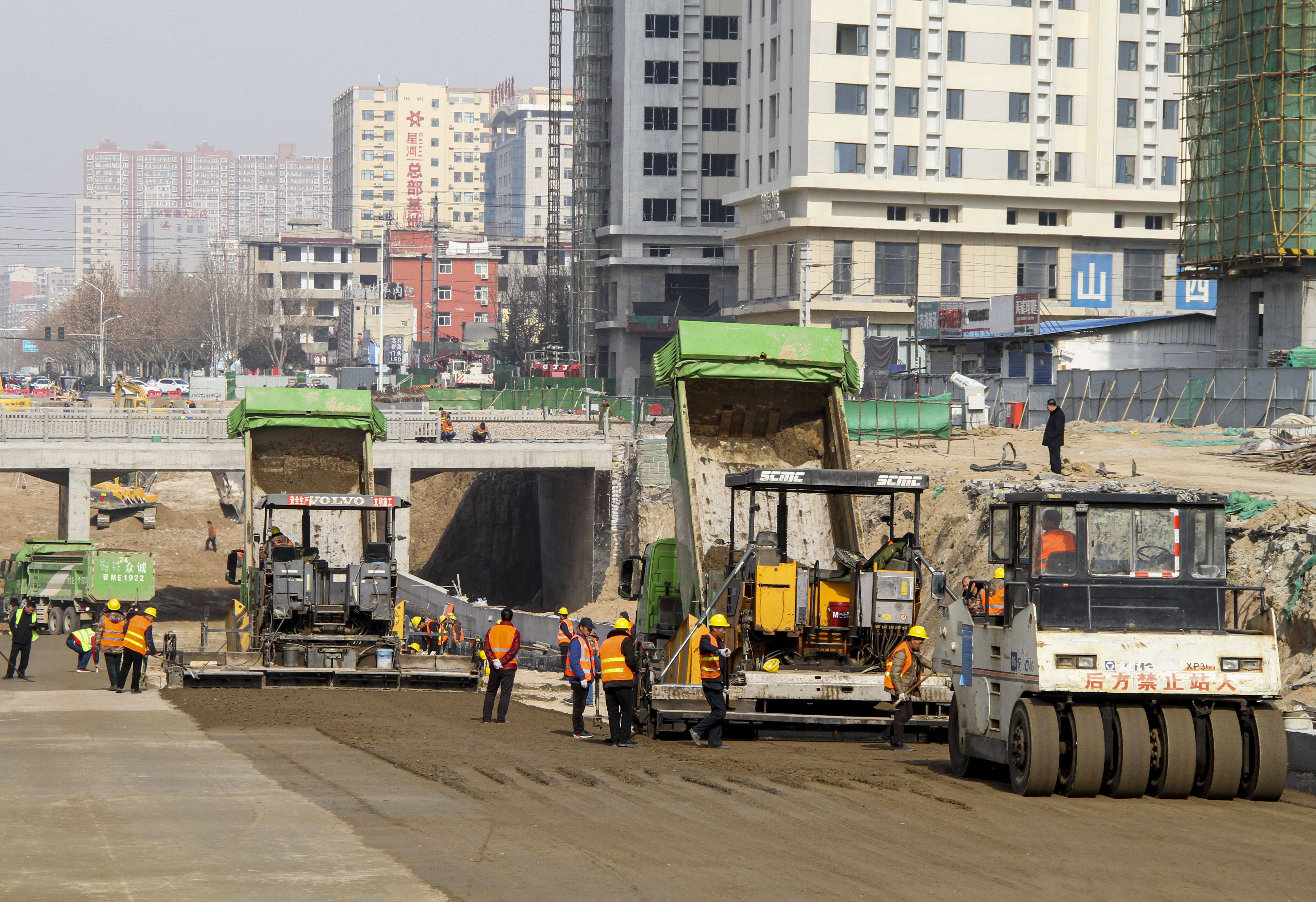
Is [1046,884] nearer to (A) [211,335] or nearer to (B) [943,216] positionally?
(B) [943,216]

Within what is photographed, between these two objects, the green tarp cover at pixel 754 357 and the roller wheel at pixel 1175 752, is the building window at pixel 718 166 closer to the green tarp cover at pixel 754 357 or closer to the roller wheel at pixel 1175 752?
the green tarp cover at pixel 754 357

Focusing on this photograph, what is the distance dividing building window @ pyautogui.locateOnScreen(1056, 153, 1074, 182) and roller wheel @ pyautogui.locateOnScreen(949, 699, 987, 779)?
6223cm

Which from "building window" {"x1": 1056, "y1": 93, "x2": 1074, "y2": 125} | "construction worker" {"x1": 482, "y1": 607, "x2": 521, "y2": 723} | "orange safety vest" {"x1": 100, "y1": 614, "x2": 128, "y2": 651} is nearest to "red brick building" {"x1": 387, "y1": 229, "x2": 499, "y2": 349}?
"building window" {"x1": 1056, "y1": 93, "x2": 1074, "y2": 125}

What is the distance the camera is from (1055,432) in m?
27.8

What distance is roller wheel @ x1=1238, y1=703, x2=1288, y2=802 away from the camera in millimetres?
10836

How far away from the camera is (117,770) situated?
12.2m

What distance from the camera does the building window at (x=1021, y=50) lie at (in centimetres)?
6962

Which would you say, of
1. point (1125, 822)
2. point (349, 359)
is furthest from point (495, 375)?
point (1125, 822)

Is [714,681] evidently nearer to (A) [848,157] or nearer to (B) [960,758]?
(B) [960,758]

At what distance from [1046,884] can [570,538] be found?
149ft

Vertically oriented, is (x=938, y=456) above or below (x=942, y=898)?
above

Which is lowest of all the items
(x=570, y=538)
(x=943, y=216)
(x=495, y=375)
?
(x=570, y=538)

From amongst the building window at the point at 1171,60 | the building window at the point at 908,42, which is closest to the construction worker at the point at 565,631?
the building window at the point at 908,42

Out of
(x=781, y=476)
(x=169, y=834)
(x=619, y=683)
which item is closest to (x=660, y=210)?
(x=781, y=476)
